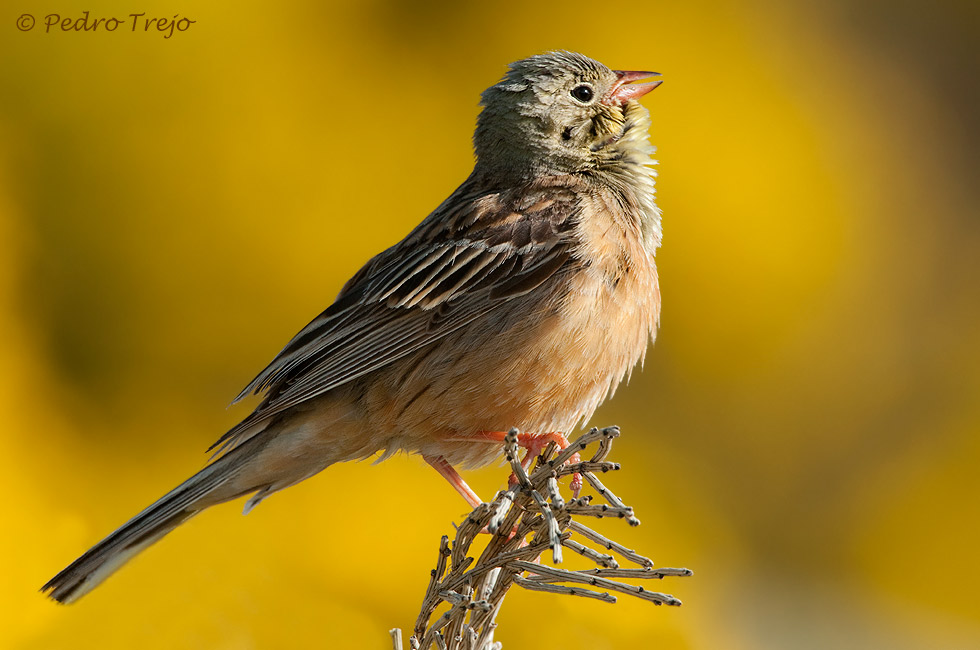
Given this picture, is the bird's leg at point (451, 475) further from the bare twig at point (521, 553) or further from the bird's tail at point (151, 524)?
the bare twig at point (521, 553)

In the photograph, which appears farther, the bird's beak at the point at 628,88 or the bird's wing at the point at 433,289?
the bird's beak at the point at 628,88

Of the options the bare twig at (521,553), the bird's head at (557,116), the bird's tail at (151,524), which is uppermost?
the bird's head at (557,116)

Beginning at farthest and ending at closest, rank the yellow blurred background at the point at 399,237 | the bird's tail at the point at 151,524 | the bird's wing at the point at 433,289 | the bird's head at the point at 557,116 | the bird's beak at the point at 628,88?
the yellow blurred background at the point at 399,237, the bird's beak at the point at 628,88, the bird's head at the point at 557,116, the bird's wing at the point at 433,289, the bird's tail at the point at 151,524

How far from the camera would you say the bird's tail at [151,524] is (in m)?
3.82

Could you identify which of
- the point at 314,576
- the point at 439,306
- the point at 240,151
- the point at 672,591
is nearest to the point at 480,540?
the point at 314,576

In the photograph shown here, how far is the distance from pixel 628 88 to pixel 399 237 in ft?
7.58

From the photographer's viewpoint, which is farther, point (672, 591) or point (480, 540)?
point (672, 591)

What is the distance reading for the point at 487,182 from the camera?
4.70m

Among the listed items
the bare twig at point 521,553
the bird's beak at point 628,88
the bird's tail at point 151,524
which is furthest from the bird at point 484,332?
the bare twig at point 521,553

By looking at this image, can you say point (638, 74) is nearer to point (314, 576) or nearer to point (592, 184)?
point (592, 184)

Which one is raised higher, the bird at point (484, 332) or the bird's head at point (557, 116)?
the bird's head at point (557, 116)

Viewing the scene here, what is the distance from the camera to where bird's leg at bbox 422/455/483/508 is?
14.3 ft

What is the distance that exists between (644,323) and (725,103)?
364cm

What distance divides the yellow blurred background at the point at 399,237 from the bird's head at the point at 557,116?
2.12m
